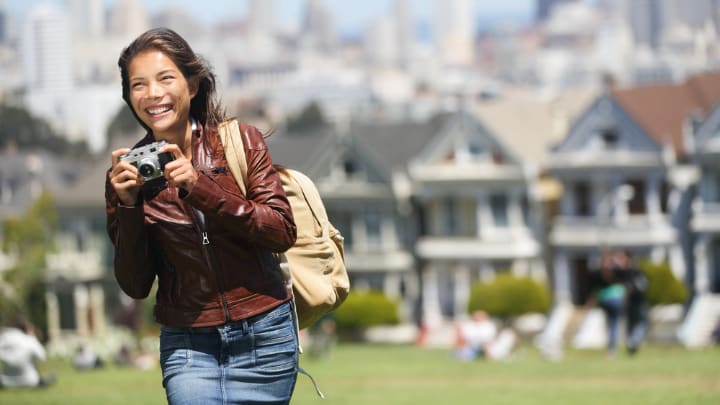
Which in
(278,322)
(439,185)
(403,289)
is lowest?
(403,289)

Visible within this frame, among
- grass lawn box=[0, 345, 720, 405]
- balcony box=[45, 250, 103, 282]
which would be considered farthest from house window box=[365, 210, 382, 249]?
grass lawn box=[0, 345, 720, 405]

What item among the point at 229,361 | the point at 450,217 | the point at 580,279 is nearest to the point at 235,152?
the point at 229,361

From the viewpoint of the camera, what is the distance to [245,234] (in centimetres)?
636

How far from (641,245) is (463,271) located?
7.22m

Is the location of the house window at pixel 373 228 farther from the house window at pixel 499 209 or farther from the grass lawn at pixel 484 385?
the grass lawn at pixel 484 385

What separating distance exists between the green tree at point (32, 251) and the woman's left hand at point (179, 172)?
61.1 m

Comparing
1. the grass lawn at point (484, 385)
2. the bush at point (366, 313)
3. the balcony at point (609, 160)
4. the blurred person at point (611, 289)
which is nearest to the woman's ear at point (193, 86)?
the grass lawn at point (484, 385)

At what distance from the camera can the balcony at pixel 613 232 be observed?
2238 inches

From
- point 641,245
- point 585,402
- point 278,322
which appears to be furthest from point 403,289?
point 278,322

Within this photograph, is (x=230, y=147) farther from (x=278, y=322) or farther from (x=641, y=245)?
(x=641, y=245)

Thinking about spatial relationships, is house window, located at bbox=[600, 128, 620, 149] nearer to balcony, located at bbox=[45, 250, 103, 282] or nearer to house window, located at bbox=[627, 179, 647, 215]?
house window, located at bbox=[627, 179, 647, 215]

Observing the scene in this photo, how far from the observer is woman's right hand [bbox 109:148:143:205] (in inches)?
245

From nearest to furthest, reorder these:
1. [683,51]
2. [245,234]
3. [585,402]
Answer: [245,234], [585,402], [683,51]

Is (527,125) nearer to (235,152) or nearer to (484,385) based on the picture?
(484,385)
